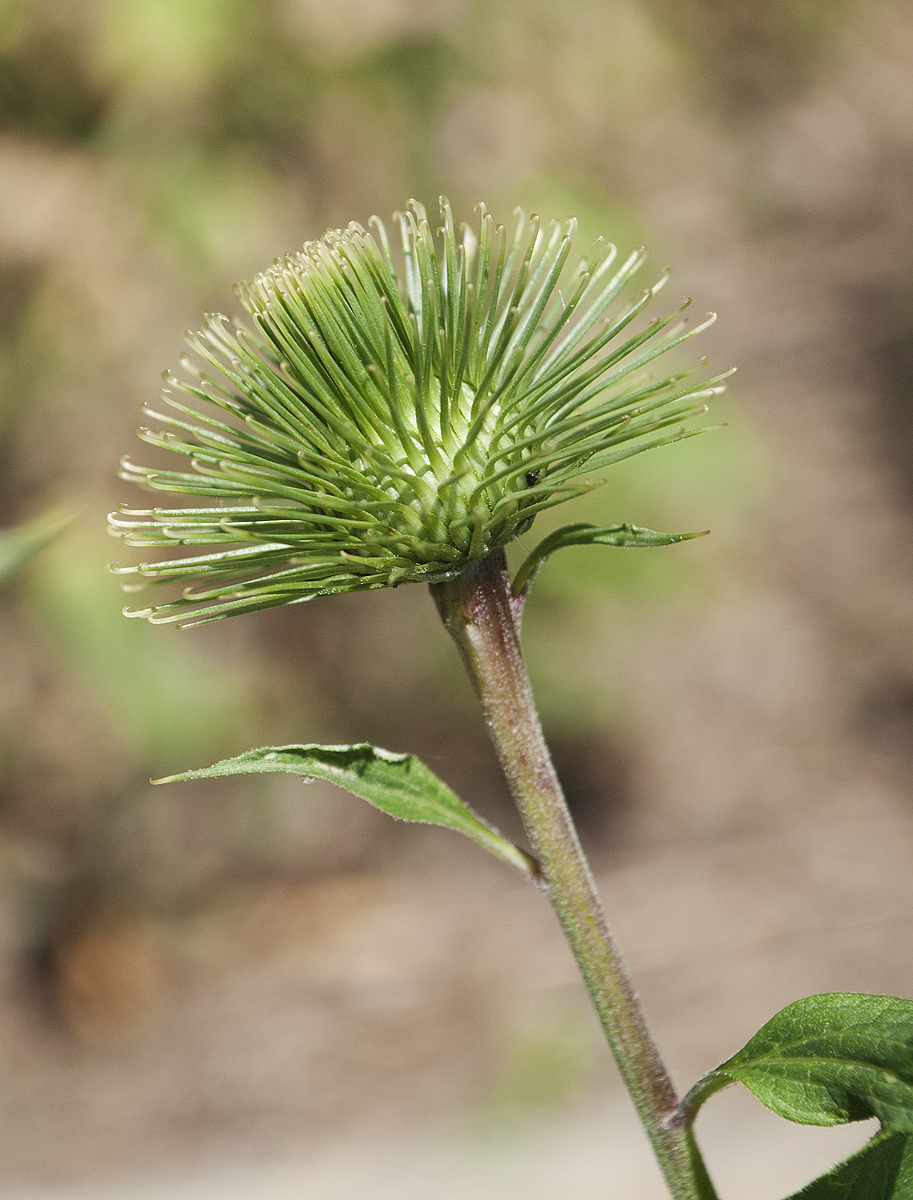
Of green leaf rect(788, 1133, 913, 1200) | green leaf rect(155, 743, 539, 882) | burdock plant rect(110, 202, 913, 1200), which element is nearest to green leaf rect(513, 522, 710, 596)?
burdock plant rect(110, 202, 913, 1200)

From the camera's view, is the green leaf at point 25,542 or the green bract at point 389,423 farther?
the green bract at point 389,423

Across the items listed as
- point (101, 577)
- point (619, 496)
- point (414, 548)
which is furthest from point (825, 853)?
point (414, 548)

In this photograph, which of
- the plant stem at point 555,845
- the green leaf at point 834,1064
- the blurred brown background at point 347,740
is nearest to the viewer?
the green leaf at point 834,1064

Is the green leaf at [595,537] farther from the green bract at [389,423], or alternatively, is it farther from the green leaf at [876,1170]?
the green leaf at [876,1170]

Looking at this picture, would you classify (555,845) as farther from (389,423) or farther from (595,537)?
(389,423)

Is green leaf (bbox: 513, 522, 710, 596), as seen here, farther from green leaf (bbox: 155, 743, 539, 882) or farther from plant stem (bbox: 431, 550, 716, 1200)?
green leaf (bbox: 155, 743, 539, 882)

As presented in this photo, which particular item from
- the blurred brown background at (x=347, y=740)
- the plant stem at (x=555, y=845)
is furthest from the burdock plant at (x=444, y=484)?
the blurred brown background at (x=347, y=740)
